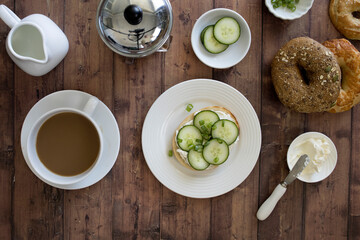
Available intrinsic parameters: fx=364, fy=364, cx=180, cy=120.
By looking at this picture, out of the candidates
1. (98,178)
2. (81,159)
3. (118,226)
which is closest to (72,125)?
(81,159)

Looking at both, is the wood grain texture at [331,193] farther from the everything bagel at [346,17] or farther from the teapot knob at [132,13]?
the teapot knob at [132,13]

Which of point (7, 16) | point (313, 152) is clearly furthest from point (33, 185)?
point (313, 152)

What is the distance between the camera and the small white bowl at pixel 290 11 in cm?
180

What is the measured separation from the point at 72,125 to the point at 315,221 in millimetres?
1323

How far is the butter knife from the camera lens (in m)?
1.76

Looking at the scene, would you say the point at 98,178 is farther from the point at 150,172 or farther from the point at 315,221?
the point at 315,221

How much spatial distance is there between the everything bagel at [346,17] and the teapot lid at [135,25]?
0.90m

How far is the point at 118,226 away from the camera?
1829 millimetres

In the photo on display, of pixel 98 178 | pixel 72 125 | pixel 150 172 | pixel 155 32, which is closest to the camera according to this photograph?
pixel 155 32

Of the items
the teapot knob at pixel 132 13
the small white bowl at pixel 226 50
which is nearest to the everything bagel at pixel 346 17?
the small white bowl at pixel 226 50

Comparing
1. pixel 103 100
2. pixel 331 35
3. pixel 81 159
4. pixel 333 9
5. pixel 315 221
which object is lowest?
pixel 315 221

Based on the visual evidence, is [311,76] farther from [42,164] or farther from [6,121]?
[6,121]

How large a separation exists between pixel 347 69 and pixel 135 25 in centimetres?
111

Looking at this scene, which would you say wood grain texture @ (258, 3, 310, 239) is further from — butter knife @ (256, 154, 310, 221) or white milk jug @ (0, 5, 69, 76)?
white milk jug @ (0, 5, 69, 76)
